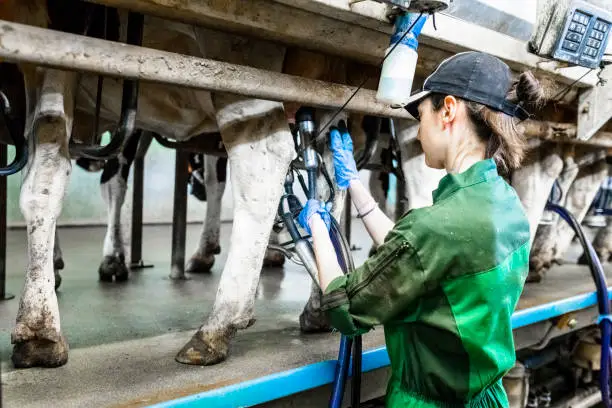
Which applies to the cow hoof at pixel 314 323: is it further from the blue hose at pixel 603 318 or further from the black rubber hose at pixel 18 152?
the blue hose at pixel 603 318

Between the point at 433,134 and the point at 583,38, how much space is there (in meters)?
1.05

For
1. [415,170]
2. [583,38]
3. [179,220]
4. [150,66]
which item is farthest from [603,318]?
[150,66]

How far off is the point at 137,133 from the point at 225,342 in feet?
6.40

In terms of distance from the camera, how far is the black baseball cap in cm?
142

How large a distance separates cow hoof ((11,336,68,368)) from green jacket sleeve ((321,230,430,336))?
822mm

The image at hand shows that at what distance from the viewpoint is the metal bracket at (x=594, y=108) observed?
290cm

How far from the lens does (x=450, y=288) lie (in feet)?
4.38

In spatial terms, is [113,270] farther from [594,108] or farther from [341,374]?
[594,108]

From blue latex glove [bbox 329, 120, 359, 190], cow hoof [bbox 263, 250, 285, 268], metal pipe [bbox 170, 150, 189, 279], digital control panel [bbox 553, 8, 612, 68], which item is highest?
digital control panel [bbox 553, 8, 612, 68]

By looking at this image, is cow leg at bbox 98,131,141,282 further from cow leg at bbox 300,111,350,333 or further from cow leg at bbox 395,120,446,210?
cow leg at bbox 395,120,446,210

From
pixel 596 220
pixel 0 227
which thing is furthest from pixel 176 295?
pixel 596 220

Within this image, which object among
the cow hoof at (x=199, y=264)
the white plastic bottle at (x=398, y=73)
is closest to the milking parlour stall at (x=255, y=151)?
the white plastic bottle at (x=398, y=73)

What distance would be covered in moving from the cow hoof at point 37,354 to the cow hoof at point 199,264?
6.79 ft

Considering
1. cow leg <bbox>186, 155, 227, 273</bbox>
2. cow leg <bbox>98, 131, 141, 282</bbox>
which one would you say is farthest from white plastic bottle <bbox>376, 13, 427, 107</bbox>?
cow leg <bbox>186, 155, 227, 273</bbox>
